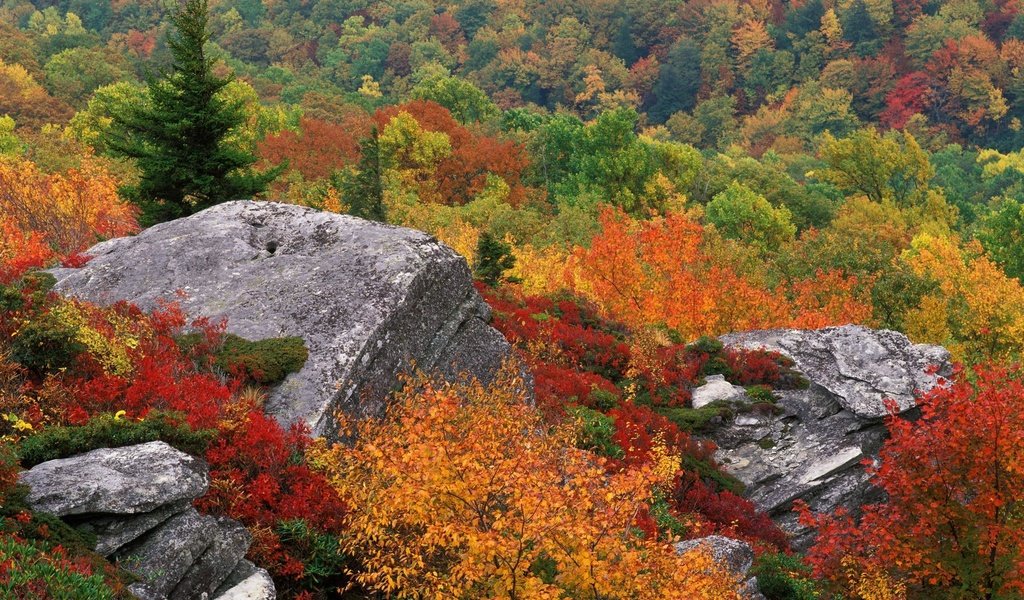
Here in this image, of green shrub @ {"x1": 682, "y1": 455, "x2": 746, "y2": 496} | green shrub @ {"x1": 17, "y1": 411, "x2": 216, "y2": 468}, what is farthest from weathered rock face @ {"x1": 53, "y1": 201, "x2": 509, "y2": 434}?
green shrub @ {"x1": 682, "y1": 455, "x2": 746, "y2": 496}

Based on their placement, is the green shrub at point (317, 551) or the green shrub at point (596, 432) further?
the green shrub at point (596, 432)

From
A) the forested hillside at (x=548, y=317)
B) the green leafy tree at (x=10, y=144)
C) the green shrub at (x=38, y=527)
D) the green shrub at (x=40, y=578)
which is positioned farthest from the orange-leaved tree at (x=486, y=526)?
the green leafy tree at (x=10, y=144)

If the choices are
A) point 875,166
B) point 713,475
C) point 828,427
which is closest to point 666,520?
point 713,475

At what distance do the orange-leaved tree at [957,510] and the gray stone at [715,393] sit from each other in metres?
10.4

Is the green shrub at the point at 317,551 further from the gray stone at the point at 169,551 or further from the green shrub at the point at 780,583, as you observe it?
the green shrub at the point at 780,583

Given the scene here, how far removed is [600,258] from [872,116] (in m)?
124

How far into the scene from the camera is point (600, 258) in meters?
40.7

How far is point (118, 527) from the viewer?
37.8ft

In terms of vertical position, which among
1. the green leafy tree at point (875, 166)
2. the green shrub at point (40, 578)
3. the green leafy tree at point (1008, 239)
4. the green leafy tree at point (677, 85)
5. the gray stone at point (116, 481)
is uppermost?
the green shrub at point (40, 578)

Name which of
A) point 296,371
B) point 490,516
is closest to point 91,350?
point 296,371

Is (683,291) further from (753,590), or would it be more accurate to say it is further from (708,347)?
(753,590)

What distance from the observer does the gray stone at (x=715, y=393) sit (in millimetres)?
28547

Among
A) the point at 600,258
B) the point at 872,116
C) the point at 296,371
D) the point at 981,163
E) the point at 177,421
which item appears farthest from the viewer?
the point at 872,116

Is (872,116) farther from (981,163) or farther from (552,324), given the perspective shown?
(552,324)
